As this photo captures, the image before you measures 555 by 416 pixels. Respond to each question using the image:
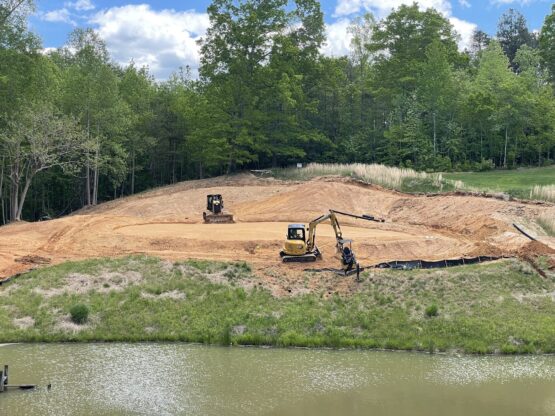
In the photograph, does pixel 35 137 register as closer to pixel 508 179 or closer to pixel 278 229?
pixel 278 229

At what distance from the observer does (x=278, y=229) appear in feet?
114

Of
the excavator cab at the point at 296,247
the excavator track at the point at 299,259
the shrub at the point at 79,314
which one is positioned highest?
the excavator cab at the point at 296,247

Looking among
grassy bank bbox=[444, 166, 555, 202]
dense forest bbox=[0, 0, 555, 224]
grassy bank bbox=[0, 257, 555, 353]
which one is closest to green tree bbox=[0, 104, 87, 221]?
A: dense forest bbox=[0, 0, 555, 224]

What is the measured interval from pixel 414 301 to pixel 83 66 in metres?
40.2

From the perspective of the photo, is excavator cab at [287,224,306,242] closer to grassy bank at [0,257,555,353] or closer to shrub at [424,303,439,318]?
grassy bank at [0,257,555,353]

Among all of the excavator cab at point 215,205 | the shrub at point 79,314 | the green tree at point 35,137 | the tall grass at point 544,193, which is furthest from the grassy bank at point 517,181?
the green tree at point 35,137

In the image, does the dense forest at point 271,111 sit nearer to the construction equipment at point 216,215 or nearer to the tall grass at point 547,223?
the construction equipment at point 216,215

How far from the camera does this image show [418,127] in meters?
58.4

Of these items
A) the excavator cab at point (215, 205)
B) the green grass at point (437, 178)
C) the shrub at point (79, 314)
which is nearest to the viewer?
the shrub at point (79, 314)

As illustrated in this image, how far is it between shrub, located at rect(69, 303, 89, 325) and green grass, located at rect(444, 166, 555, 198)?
27.6 m

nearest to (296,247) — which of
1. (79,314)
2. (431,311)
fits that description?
(431,311)

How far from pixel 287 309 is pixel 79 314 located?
8050 mm

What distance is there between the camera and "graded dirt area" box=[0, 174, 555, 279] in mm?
28469

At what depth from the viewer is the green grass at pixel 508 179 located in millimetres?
42656
